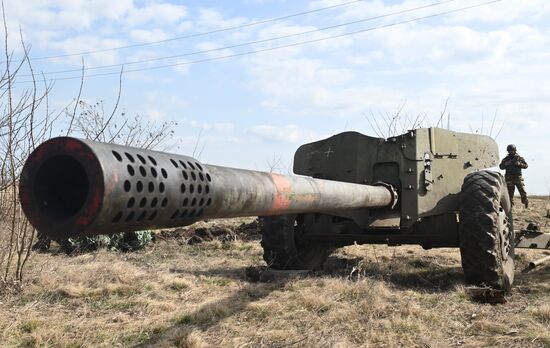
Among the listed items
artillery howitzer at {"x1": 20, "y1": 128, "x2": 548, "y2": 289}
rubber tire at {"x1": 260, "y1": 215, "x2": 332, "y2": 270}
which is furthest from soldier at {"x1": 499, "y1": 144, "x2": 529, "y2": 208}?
rubber tire at {"x1": 260, "y1": 215, "x2": 332, "y2": 270}

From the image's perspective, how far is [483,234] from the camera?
5.75m

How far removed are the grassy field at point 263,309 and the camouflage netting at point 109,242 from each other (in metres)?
1.93

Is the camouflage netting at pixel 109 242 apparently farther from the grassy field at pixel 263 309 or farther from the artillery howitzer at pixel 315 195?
the artillery howitzer at pixel 315 195

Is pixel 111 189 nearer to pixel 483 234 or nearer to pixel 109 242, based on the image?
pixel 483 234

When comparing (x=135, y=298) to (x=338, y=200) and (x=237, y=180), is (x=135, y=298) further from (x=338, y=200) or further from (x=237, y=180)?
(x=237, y=180)

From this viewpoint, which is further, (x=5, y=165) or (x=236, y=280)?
(x=236, y=280)

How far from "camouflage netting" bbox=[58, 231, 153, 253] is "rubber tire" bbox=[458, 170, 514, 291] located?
5.99 meters

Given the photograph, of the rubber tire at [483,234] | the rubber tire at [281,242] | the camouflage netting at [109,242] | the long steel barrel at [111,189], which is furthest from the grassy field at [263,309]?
the long steel barrel at [111,189]

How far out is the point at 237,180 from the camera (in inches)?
102

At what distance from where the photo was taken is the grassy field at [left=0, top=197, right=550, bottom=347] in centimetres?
436

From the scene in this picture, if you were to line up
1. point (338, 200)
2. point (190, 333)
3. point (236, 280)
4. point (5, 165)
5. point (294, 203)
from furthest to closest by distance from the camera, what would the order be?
point (236, 280), point (5, 165), point (190, 333), point (338, 200), point (294, 203)

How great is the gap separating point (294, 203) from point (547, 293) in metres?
4.14

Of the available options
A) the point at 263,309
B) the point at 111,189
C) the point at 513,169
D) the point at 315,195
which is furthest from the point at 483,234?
the point at 513,169

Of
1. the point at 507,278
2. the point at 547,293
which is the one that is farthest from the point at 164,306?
the point at 547,293
